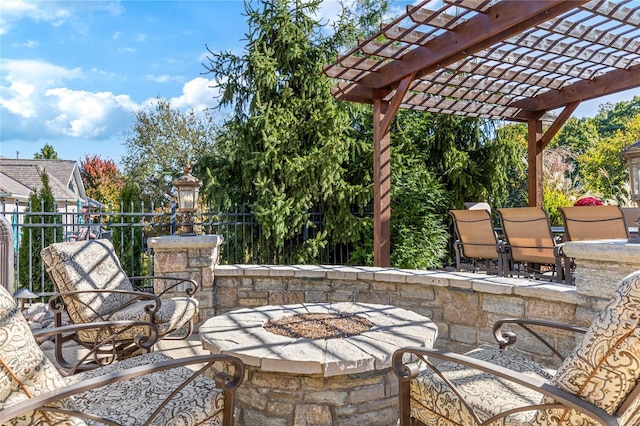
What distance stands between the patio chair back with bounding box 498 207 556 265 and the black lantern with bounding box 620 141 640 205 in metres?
1.09

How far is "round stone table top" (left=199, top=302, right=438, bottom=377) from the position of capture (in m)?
1.80

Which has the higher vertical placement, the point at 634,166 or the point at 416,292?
the point at 634,166

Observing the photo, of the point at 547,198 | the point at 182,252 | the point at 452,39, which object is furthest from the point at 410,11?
the point at 547,198

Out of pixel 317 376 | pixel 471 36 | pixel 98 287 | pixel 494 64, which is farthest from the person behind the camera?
pixel 494 64

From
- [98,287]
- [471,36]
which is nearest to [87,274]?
[98,287]

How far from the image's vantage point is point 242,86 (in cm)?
536

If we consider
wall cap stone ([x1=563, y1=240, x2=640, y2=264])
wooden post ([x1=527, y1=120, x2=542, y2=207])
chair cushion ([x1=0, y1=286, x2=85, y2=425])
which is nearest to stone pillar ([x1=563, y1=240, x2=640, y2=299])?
wall cap stone ([x1=563, y1=240, x2=640, y2=264])

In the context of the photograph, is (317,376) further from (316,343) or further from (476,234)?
(476,234)

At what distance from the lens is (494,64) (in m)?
4.68

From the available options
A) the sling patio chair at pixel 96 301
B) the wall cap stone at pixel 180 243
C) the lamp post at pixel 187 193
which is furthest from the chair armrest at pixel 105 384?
the lamp post at pixel 187 193

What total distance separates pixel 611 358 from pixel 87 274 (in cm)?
299

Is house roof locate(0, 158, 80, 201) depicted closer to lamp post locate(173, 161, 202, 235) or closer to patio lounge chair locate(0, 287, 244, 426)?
lamp post locate(173, 161, 202, 235)

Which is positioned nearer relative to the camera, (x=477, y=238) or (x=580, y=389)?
(x=580, y=389)

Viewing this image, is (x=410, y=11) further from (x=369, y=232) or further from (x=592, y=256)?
(x=369, y=232)
